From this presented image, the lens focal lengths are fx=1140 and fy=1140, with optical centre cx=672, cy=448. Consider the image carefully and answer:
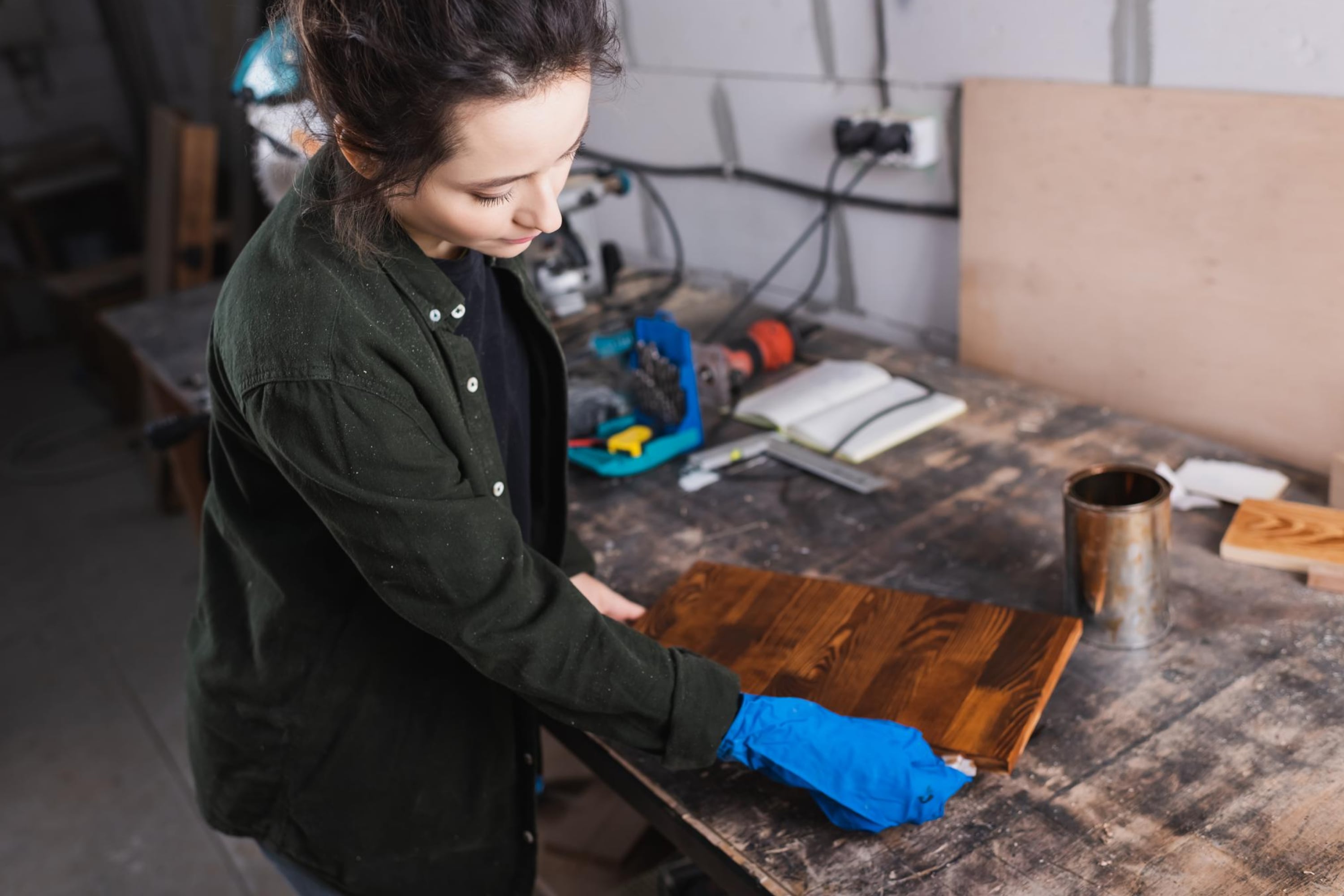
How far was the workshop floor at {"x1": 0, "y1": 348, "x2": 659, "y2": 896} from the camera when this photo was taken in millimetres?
2289

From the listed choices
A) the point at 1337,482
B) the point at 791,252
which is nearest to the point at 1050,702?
the point at 1337,482

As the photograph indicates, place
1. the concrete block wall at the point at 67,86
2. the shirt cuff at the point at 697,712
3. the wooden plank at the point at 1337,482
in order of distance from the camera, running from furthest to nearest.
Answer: the concrete block wall at the point at 67,86
the wooden plank at the point at 1337,482
the shirt cuff at the point at 697,712

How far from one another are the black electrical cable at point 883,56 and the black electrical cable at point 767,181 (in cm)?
18

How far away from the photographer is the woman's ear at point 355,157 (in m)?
0.85

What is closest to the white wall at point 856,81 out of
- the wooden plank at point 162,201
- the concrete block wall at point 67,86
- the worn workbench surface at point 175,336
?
the worn workbench surface at point 175,336

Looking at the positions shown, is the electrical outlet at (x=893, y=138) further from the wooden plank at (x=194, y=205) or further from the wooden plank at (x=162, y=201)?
the wooden plank at (x=162, y=201)

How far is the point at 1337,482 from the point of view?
4.31ft

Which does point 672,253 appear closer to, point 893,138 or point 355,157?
point 893,138

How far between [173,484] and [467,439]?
2.98 m

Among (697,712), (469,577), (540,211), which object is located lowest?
(697,712)

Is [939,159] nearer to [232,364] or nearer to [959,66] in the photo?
[959,66]

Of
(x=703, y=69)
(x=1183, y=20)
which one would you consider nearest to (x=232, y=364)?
(x=1183, y=20)

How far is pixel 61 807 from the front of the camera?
2.48 m

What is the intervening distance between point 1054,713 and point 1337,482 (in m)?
0.51
